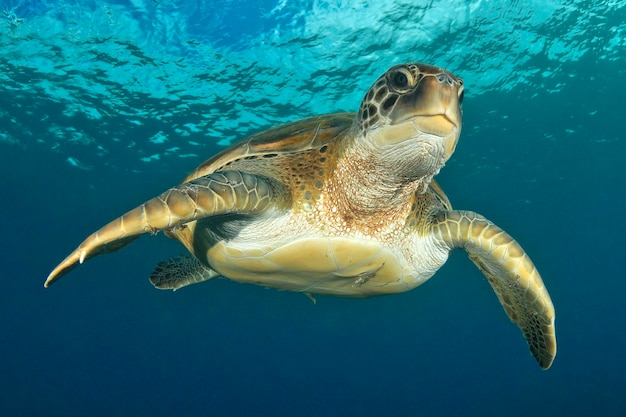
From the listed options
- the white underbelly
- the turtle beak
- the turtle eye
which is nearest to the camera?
the turtle beak

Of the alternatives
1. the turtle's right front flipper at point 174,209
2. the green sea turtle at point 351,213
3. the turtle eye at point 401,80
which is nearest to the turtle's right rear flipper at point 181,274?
the green sea turtle at point 351,213

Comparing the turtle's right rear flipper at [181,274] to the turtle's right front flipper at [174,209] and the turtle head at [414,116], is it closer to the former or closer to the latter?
the turtle's right front flipper at [174,209]

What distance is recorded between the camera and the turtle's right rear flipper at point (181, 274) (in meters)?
5.87

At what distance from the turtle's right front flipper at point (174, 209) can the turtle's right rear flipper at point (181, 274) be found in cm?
330

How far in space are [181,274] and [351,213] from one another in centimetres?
361

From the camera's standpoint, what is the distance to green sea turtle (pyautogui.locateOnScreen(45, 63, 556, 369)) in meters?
2.40

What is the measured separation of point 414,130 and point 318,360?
77.8m

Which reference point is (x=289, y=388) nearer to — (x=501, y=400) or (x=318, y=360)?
(x=318, y=360)

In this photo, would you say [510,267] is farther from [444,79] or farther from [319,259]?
[444,79]

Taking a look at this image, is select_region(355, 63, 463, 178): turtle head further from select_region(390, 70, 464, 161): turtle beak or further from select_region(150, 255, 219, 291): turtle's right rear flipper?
select_region(150, 255, 219, 291): turtle's right rear flipper

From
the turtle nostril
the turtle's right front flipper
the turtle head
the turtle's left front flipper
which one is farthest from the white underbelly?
the turtle nostril

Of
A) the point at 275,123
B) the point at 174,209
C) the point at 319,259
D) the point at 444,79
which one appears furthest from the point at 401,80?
the point at 275,123

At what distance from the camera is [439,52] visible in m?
12.1

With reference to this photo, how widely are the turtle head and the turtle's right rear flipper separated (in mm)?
3971
